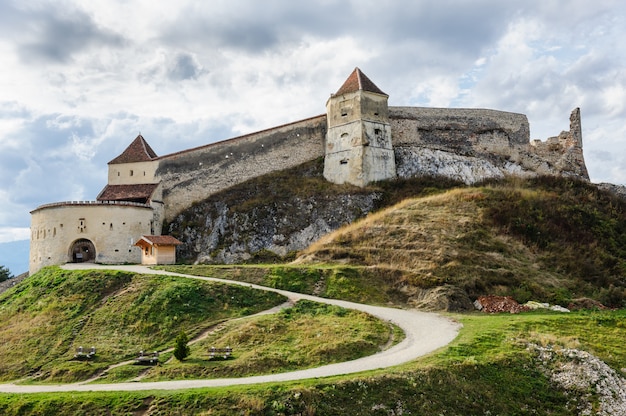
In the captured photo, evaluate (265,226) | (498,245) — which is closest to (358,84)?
(265,226)

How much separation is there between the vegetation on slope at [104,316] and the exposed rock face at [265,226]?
30.4 ft

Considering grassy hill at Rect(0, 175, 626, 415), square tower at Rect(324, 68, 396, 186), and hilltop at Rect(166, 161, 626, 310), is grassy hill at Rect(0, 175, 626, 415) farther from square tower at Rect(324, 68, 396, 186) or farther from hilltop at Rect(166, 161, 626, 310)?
square tower at Rect(324, 68, 396, 186)

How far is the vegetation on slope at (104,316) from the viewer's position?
2048cm

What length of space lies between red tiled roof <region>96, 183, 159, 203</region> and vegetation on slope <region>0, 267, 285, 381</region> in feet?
39.0

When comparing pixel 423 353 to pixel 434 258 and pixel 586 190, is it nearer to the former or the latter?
pixel 434 258

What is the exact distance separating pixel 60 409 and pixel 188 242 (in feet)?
76.1

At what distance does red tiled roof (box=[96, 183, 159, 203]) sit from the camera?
3928 cm

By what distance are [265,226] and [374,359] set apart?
20.4m

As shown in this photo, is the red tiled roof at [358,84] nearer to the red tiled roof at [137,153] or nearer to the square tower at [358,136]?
the square tower at [358,136]

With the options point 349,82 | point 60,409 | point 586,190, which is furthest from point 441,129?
point 60,409

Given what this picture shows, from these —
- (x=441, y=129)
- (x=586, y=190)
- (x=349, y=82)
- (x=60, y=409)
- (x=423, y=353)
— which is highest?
(x=349, y=82)

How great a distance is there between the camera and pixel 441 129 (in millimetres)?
42875

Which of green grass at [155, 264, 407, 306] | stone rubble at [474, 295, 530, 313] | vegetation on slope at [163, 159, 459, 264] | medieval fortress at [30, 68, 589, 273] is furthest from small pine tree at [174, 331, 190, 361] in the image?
medieval fortress at [30, 68, 589, 273]

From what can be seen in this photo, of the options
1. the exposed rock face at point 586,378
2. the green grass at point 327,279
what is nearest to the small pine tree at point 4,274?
the green grass at point 327,279
